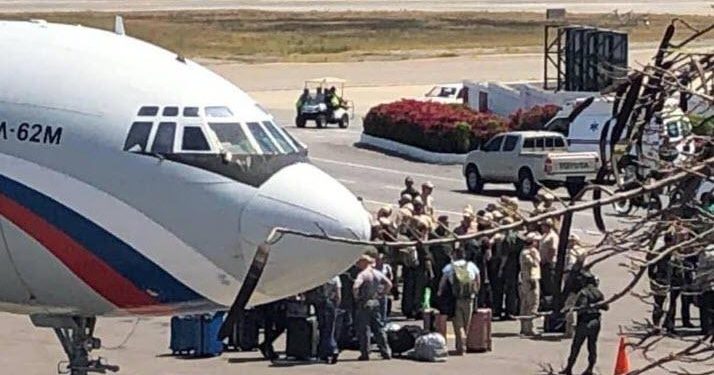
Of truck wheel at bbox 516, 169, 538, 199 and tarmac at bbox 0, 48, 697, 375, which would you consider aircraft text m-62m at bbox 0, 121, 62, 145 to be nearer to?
tarmac at bbox 0, 48, 697, 375

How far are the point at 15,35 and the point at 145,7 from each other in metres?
109

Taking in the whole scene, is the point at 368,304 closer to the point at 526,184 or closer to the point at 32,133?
the point at 32,133

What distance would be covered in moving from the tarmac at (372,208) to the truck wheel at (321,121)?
0.47 metres

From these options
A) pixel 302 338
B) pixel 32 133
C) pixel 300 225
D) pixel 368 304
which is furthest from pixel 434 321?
pixel 32 133

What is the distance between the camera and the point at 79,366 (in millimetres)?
18688

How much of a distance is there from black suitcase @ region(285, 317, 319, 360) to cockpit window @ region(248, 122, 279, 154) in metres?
6.57

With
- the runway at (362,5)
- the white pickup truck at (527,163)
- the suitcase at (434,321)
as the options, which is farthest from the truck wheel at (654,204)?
the runway at (362,5)

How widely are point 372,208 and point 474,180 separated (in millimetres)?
4535

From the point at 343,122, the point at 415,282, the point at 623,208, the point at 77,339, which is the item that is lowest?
the point at 343,122

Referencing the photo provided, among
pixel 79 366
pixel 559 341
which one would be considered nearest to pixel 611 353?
pixel 559 341

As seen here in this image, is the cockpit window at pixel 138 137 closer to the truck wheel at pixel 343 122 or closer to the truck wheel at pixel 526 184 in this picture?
the truck wheel at pixel 526 184

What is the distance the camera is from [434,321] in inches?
1003

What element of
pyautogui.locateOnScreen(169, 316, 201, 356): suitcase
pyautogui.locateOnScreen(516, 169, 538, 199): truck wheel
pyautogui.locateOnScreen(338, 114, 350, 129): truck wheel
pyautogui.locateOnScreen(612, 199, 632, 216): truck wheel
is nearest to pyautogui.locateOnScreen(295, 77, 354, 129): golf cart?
pyautogui.locateOnScreen(338, 114, 350, 129): truck wheel

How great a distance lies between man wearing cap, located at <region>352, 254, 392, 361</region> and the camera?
24484mm
